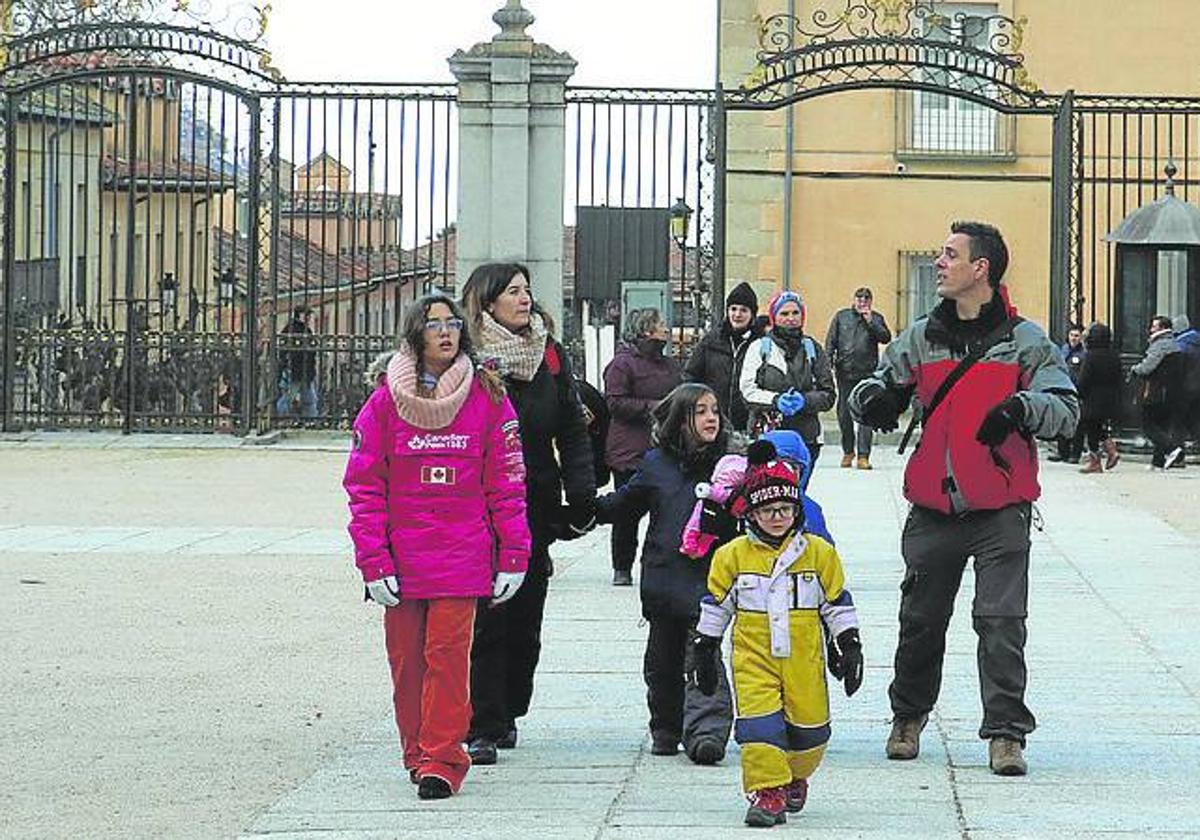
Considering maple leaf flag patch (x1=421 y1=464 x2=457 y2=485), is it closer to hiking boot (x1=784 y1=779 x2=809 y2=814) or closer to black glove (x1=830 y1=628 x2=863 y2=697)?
Result: black glove (x1=830 y1=628 x2=863 y2=697)

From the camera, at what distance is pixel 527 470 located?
9.09 meters

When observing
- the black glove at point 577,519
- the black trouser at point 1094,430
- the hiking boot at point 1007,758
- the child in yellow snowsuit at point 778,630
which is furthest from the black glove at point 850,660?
the black trouser at point 1094,430

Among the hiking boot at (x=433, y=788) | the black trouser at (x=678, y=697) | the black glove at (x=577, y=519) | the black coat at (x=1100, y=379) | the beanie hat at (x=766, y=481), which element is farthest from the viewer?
the black coat at (x=1100, y=379)

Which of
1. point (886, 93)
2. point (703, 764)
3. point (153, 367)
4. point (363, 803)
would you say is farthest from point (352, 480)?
point (886, 93)

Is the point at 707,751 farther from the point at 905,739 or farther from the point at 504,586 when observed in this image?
the point at 504,586

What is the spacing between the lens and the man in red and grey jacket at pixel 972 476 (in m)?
8.41

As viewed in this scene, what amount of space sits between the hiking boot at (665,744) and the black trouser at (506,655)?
542 mm

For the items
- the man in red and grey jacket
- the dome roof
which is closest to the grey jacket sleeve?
the man in red and grey jacket

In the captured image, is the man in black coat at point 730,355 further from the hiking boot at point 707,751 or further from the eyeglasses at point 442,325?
the eyeglasses at point 442,325

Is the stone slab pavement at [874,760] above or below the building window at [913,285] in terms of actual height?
below

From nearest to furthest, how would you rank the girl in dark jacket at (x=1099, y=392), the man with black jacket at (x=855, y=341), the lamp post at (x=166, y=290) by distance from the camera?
the girl in dark jacket at (x=1099, y=392), the man with black jacket at (x=855, y=341), the lamp post at (x=166, y=290)

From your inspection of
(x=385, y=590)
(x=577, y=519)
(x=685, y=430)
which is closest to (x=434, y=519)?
(x=385, y=590)

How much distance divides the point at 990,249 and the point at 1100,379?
50.1ft

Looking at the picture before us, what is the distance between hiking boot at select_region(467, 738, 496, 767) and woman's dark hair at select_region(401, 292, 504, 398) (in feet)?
4.20
